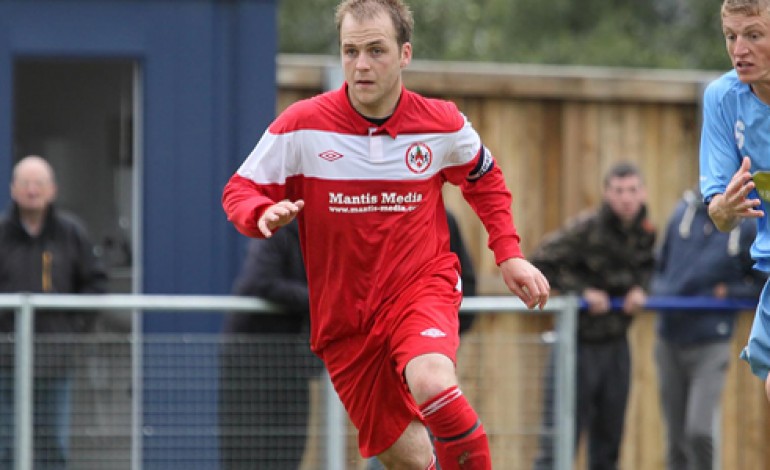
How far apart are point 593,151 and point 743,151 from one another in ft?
16.1

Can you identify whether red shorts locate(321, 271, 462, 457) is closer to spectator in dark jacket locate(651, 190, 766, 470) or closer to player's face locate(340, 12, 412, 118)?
player's face locate(340, 12, 412, 118)

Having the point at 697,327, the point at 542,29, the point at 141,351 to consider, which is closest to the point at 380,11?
the point at 141,351

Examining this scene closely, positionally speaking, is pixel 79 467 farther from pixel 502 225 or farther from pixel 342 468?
pixel 502 225

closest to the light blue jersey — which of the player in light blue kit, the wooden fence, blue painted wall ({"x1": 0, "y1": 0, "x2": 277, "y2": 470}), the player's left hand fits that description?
the player in light blue kit

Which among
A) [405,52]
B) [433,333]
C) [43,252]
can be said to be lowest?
[433,333]

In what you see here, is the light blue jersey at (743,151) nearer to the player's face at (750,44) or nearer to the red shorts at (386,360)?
the player's face at (750,44)

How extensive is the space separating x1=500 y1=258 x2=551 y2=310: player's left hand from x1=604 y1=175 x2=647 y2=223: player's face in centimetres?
327

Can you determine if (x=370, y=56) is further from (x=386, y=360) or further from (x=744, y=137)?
(x=744, y=137)

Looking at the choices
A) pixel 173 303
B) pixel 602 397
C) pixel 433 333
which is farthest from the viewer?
pixel 602 397

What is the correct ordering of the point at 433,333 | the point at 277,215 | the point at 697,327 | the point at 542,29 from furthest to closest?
the point at 542,29 < the point at 697,327 < the point at 433,333 < the point at 277,215

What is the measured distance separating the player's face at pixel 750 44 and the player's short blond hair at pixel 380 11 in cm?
133

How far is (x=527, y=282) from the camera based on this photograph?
243 inches

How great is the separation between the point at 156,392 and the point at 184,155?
183 cm

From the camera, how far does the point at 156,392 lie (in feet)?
28.1
